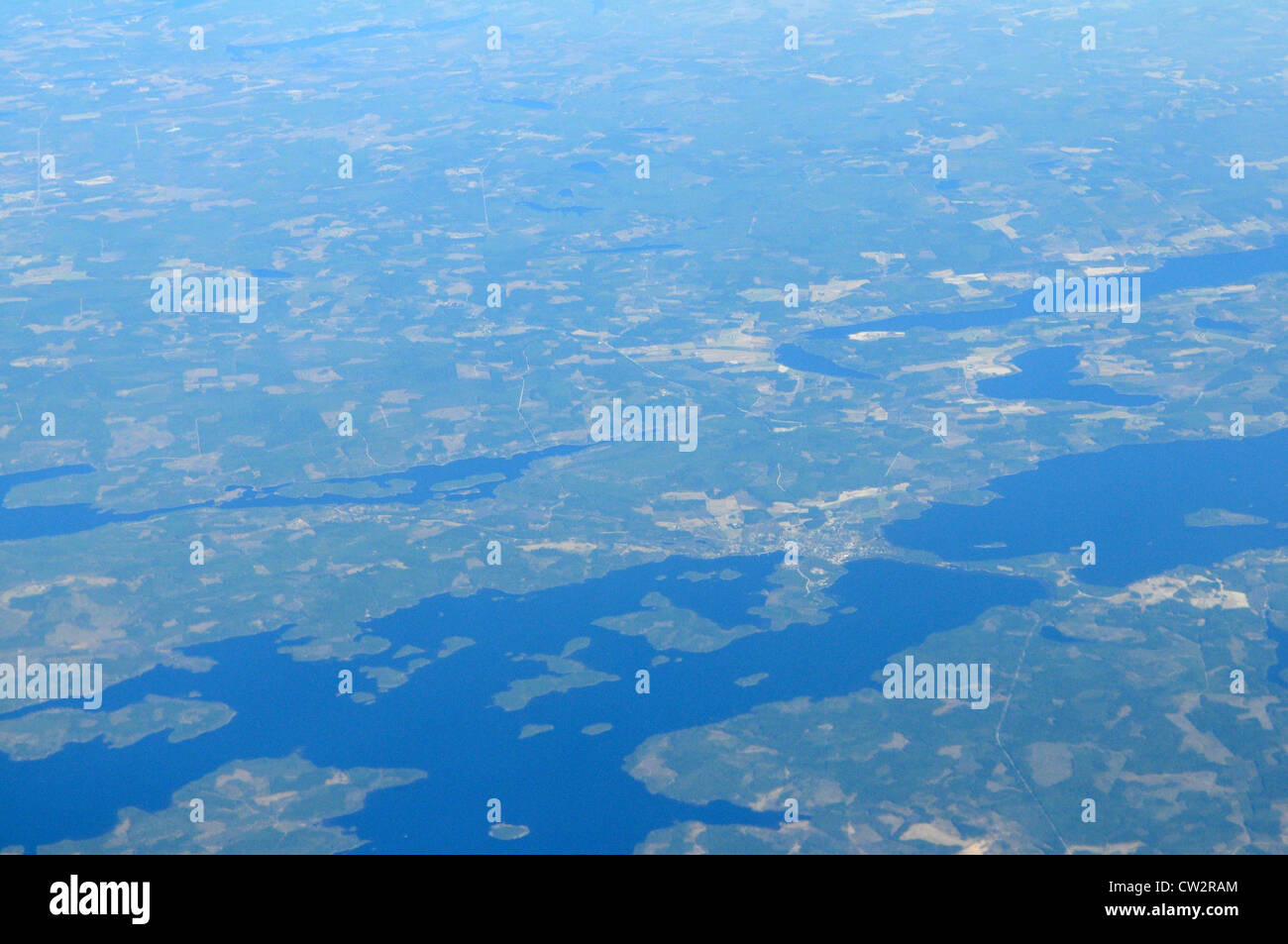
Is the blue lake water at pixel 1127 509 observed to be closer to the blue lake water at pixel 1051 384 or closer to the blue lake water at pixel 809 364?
the blue lake water at pixel 1051 384

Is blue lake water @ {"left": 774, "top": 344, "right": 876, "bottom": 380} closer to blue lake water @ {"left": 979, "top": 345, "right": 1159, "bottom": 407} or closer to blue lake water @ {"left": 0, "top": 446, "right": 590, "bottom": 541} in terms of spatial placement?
blue lake water @ {"left": 979, "top": 345, "right": 1159, "bottom": 407}

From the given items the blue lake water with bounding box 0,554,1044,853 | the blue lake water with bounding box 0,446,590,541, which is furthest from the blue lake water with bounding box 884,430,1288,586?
the blue lake water with bounding box 0,446,590,541

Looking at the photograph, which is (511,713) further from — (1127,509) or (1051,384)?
(1051,384)

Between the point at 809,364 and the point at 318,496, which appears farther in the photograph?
the point at 809,364

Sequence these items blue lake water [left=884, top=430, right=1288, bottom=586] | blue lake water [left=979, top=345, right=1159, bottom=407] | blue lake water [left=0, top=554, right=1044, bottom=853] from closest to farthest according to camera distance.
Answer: blue lake water [left=0, top=554, right=1044, bottom=853] < blue lake water [left=884, top=430, right=1288, bottom=586] < blue lake water [left=979, top=345, right=1159, bottom=407]

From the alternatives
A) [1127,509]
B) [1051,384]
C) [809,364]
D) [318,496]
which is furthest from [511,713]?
[1051,384]

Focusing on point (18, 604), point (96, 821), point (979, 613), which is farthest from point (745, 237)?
point (96, 821)
